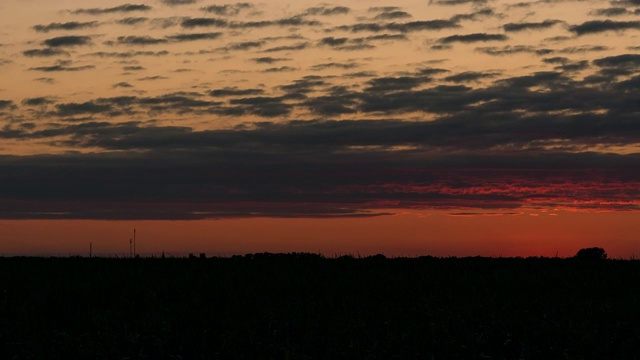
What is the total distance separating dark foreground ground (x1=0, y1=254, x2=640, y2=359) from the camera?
743 inches

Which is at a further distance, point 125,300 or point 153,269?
point 153,269

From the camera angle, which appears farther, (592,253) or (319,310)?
(592,253)

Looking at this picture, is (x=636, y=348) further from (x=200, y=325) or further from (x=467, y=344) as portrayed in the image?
(x=200, y=325)

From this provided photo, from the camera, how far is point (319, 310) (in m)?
22.0

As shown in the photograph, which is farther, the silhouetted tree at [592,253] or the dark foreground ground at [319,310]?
the silhouetted tree at [592,253]

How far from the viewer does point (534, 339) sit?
19047 mm

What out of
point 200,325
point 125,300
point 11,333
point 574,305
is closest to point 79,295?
point 125,300

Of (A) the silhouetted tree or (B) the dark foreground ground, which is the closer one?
(B) the dark foreground ground

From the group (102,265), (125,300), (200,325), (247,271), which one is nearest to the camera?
(200,325)

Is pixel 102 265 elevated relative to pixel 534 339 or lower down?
elevated

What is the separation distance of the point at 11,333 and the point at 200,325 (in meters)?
4.47

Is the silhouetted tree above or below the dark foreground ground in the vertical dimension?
above

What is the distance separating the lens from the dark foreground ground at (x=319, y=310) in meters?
18.9

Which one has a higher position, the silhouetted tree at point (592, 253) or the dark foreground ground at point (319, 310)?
the silhouetted tree at point (592, 253)
